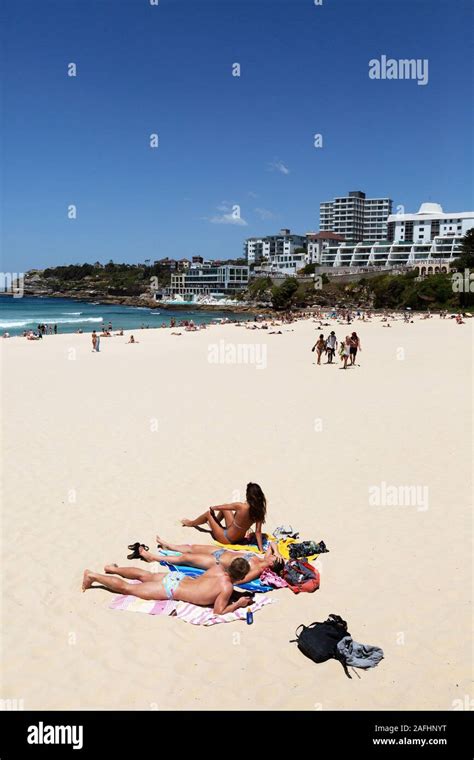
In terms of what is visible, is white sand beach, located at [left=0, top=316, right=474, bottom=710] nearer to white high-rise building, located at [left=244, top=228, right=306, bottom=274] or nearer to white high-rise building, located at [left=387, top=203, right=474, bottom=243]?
white high-rise building, located at [left=387, top=203, right=474, bottom=243]

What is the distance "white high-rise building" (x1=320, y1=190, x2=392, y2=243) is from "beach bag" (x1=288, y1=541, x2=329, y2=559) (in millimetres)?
153420

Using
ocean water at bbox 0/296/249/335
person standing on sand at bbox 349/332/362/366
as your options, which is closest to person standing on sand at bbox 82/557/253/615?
person standing on sand at bbox 349/332/362/366

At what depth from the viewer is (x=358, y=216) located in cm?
15412

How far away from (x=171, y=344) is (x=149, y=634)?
30.9 metres

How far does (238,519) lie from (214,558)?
698mm

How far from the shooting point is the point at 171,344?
3516cm

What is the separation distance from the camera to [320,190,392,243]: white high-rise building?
15350cm

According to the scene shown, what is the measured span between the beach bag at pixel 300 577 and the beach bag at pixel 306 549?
32 cm

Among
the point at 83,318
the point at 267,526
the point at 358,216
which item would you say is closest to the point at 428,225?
the point at 358,216

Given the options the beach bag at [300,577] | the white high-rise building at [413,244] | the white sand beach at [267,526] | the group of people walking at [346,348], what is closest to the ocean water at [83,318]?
the group of people walking at [346,348]

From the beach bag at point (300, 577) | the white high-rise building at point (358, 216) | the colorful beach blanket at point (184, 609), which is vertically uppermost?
the white high-rise building at point (358, 216)

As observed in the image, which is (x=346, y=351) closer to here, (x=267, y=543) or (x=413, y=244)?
(x=267, y=543)

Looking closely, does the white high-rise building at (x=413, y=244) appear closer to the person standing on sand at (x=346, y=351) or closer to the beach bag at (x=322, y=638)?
the person standing on sand at (x=346, y=351)

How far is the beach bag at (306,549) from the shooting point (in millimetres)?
6121
